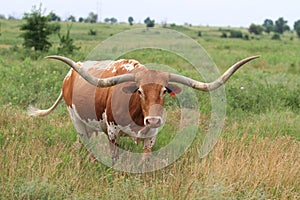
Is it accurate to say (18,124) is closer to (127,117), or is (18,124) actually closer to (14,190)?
(127,117)

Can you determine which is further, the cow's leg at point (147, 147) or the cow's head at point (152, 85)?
the cow's leg at point (147, 147)

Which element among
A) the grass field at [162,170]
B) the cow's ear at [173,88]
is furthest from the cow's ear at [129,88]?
the grass field at [162,170]

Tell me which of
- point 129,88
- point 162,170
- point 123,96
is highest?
point 129,88

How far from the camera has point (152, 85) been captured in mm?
4988

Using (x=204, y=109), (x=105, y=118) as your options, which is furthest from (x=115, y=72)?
(x=204, y=109)

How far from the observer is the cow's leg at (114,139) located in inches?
223

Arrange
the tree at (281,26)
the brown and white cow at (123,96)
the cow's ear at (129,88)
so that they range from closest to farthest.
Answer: the brown and white cow at (123,96) → the cow's ear at (129,88) → the tree at (281,26)

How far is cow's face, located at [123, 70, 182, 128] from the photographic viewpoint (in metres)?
4.85

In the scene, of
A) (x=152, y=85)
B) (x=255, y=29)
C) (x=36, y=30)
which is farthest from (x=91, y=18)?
(x=152, y=85)

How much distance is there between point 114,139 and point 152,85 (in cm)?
112

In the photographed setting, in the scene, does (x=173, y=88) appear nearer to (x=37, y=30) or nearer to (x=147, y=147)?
(x=147, y=147)

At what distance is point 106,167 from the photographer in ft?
18.5

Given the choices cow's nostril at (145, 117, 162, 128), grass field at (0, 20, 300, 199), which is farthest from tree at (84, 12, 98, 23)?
cow's nostril at (145, 117, 162, 128)

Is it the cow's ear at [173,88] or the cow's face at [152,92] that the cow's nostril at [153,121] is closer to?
the cow's face at [152,92]
